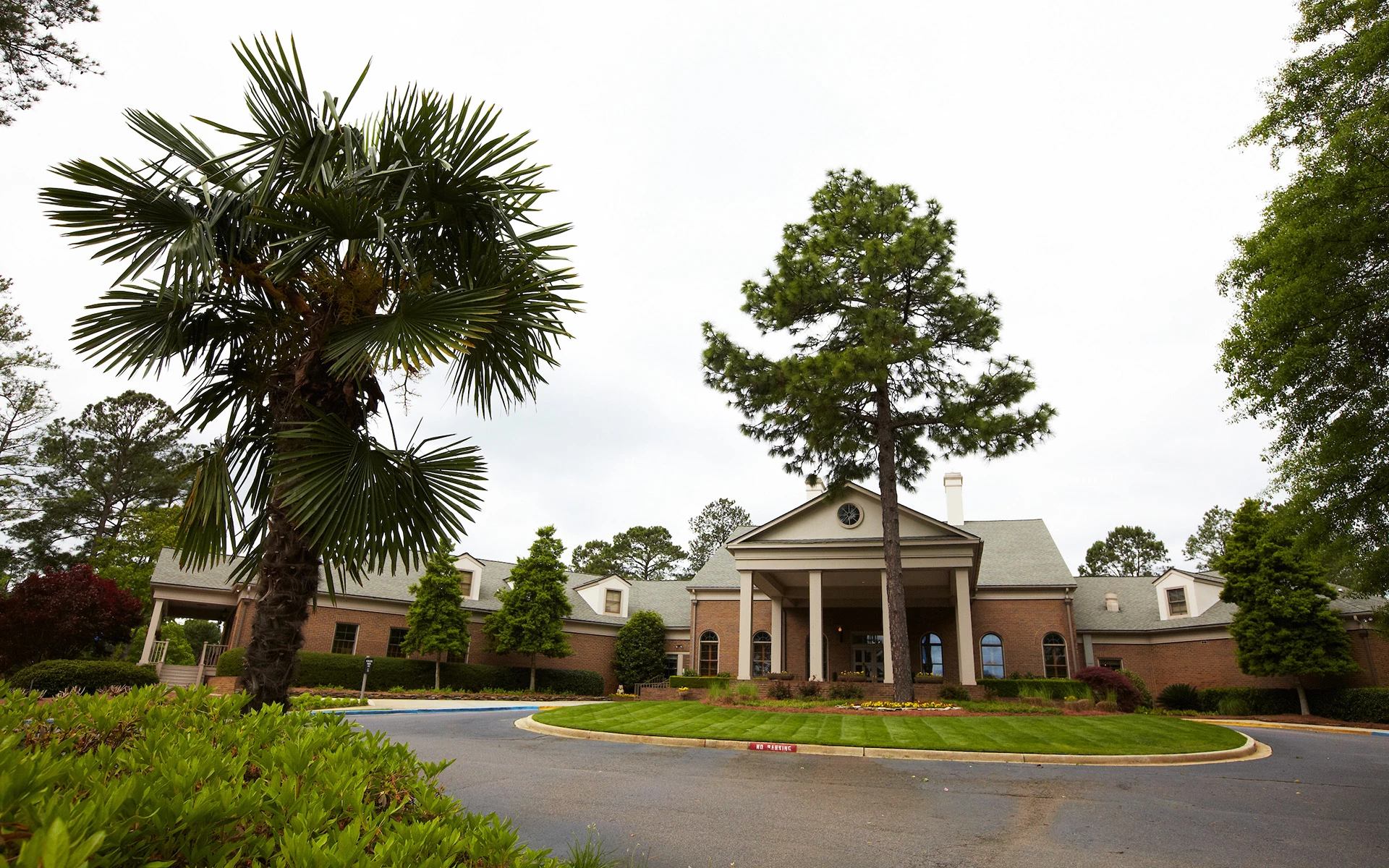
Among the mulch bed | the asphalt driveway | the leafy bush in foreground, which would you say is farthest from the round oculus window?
the leafy bush in foreground

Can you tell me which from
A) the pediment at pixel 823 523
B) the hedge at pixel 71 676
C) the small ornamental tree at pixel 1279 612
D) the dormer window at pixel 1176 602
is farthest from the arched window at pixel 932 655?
the hedge at pixel 71 676

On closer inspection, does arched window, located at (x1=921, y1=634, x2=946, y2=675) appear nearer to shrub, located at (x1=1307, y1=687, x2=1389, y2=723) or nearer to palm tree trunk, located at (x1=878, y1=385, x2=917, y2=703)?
Result: palm tree trunk, located at (x1=878, y1=385, x2=917, y2=703)

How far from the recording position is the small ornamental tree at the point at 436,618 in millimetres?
26484

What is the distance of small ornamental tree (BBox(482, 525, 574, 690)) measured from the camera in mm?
28375

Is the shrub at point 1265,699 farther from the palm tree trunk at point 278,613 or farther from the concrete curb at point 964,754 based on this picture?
the palm tree trunk at point 278,613

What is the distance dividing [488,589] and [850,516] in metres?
17.1

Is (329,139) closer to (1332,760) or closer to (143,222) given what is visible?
(143,222)

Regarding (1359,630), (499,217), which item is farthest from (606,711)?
(1359,630)

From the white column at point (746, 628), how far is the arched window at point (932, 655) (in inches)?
370

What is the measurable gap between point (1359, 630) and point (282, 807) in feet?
103

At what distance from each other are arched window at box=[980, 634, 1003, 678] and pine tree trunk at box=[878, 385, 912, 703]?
857 cm

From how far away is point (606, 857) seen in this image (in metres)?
5.07

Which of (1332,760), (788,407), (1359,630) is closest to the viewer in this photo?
(1332,760)

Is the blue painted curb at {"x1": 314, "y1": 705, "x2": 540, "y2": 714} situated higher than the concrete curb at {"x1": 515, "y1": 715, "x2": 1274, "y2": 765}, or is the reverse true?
the concrete curb at {"x1": 515, "y1": 715, "x2": 1274, "y2": 765}
